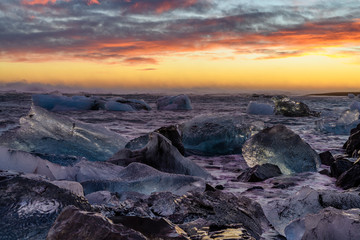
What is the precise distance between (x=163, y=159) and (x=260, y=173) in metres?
0.83

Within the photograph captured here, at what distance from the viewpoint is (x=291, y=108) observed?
Answer: 11.0m

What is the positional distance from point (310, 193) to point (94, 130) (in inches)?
113

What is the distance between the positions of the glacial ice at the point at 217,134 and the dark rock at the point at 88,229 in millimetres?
3425

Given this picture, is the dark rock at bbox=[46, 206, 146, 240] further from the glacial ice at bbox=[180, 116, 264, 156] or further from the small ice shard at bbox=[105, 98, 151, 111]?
the small ice shard at bbox=[105, 98, 151, 111]

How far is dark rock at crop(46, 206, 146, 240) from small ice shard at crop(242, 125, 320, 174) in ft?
8.21

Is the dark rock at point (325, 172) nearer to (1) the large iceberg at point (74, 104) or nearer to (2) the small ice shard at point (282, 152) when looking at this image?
(2) the small ice shard at point (282, 152)

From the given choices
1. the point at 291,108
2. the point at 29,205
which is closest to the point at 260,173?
the point at 29,205

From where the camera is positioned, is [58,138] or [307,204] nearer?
[307,204]

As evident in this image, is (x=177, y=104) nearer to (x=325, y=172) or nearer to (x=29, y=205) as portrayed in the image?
(x=325, y=172)

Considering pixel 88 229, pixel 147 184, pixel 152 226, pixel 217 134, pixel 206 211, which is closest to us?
pixel 88 229

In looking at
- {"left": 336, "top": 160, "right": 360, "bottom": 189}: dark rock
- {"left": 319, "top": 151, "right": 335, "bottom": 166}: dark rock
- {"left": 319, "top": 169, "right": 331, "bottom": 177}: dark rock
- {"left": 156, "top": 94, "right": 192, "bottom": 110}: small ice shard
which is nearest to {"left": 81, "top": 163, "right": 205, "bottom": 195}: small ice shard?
{"left": 336, "top": 160, "right": 360, "bottom": 189}: dark rock

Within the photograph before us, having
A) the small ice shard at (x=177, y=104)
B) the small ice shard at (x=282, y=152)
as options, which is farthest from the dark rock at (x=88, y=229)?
the small ice shard at (x=177, y=104)

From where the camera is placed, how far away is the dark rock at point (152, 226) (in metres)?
1.35

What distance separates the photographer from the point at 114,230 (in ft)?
3.61
